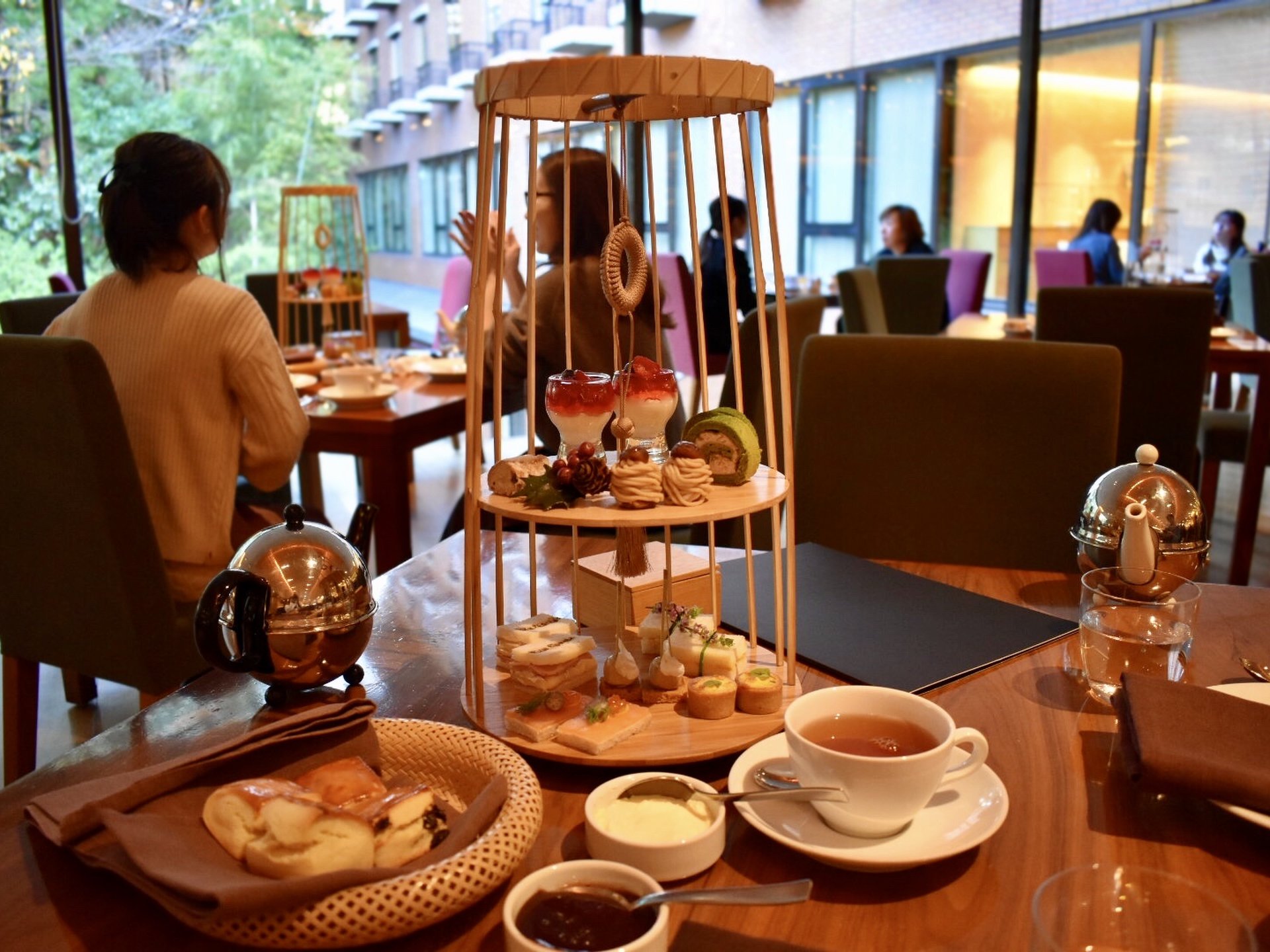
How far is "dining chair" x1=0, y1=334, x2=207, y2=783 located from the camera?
5.42 feet

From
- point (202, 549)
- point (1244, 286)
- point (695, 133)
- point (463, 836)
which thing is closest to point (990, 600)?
point (463, 836)

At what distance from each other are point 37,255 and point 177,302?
4222mm

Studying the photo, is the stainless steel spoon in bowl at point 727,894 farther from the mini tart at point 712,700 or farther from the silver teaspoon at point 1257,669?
the silver teaspoon at point 1257,669

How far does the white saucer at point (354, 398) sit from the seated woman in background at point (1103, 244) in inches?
180

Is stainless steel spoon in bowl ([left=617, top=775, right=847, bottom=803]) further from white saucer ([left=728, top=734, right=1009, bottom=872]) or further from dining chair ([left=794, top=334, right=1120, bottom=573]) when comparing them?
dining chair ([left=794, top=334, right=1120, bottom=573])

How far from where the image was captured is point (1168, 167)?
6285 mm

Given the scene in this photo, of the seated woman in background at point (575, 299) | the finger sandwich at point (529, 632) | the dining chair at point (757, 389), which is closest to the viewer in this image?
the finger sandwich at point (529, 632)

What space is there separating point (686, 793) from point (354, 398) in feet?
6.77

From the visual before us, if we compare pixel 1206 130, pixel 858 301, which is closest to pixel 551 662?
pixel 858 301

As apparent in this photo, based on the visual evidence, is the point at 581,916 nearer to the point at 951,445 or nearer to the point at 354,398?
the point at 951,445

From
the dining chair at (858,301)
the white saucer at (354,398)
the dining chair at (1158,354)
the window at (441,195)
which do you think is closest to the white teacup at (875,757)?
the white saucer at (354,398)

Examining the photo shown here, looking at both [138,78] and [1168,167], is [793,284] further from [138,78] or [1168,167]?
[138,78]

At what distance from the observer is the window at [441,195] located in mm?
6242

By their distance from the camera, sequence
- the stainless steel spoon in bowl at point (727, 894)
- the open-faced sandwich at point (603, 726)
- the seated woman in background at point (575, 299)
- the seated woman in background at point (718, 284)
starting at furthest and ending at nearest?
1. the seated woman in background at point (718, 284)
2. the seated woman in background at point (575, 299)
3. the open-faced sandwich at point (603, 726)
4. the stainless steel spoon in bowl at point (727, 894)
